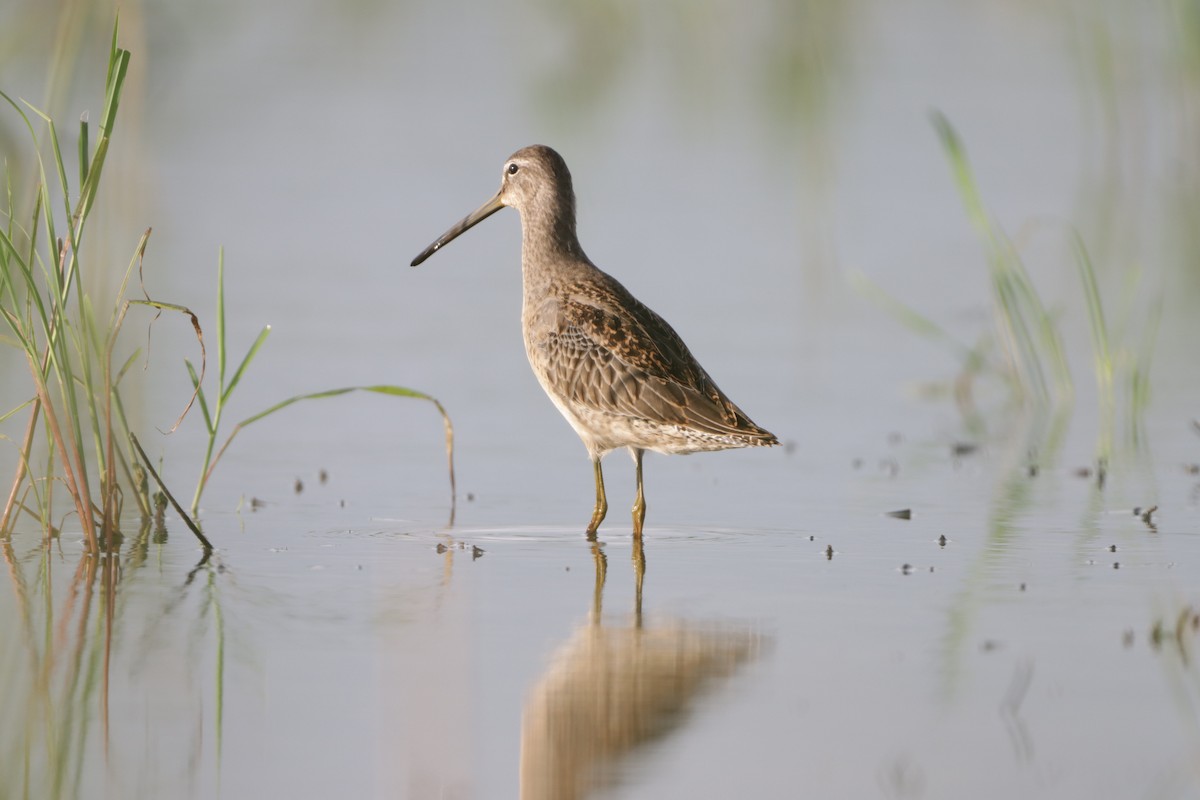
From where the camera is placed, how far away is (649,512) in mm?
6738

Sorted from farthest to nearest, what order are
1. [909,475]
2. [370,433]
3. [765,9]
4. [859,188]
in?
[765,9], [859,188], [370,433], [909,475]

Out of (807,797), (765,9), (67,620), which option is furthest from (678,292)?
(765,9)

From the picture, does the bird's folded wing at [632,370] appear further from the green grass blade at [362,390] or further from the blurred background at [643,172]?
the blurred background at [643,172]

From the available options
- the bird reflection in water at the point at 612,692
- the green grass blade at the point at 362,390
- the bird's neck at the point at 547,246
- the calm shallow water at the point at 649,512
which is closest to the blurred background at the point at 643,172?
the calm shallow water at the point at 649,512

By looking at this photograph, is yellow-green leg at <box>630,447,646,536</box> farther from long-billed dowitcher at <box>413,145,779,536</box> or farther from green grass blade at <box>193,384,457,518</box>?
green grass blade at <box>193,384,457,518</box>

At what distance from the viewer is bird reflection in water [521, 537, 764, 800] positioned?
12.6ft

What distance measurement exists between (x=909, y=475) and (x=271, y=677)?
3519 mm

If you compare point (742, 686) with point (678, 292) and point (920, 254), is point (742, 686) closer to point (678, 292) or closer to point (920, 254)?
point (678, 292)

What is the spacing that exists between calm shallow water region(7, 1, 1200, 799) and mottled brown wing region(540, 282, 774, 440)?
40 cm

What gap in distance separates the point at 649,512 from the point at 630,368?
22.9 inches

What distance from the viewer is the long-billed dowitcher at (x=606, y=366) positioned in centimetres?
631

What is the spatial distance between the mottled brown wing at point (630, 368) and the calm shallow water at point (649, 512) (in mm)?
404

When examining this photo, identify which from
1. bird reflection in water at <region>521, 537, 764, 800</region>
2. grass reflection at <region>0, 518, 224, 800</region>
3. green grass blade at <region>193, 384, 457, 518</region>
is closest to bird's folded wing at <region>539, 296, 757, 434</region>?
green grass blade at <region>193, 384, 457, 518</region>

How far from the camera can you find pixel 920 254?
12.3 metres
